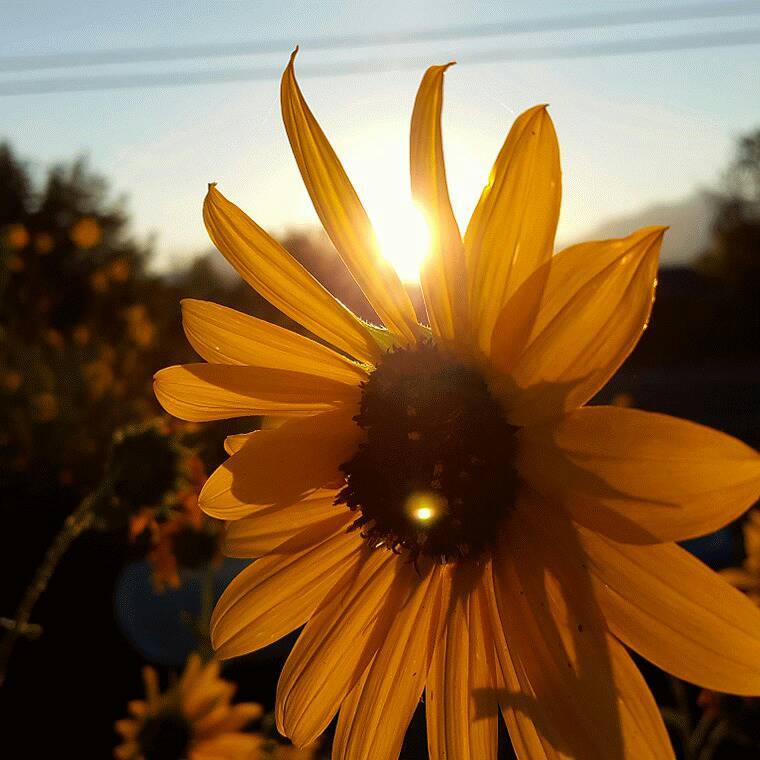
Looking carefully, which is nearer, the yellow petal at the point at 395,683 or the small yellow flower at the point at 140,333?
the yellow petal at the point at 395,683

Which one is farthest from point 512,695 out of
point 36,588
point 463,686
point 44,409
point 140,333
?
point 140,333

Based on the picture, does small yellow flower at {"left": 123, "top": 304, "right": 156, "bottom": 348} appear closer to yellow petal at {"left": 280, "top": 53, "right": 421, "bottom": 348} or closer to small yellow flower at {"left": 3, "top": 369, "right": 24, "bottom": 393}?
small yellow flower at {"left": 3, "top": 369, "right": 24, "bottom": 393}

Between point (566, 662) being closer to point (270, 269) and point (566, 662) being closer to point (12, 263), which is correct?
point (270, 269)

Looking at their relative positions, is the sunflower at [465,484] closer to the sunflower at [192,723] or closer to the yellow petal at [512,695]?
the yellow petal at [512,695]

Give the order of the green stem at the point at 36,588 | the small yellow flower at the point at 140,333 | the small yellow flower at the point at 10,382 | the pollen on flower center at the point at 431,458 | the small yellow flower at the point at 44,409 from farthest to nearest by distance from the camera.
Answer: the small yellow flower at the point at 140,333 → the small yellow flower at the point at 44,409 → the small yellow flower at the point at 10,382 → the green stem at the point at 36,588 → the pollen on flower center at the point at 431,458

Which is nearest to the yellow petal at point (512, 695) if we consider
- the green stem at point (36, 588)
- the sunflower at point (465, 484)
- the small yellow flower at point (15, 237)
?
the sunflower at point (465, 484)

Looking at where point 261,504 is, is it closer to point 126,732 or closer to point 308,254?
point 126,732
